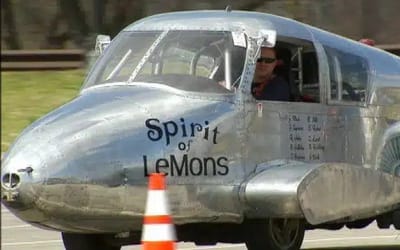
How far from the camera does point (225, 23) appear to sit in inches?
421

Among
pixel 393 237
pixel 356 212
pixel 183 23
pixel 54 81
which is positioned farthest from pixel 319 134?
pixel 54 81

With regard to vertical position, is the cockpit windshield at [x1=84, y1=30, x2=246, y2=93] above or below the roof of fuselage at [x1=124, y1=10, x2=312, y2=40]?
below

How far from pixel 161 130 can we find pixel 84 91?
999 mm

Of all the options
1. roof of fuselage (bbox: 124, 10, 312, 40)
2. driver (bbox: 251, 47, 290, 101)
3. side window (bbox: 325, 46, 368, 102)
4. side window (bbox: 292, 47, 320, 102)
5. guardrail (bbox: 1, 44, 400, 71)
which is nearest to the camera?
roof of fuselage (bbox: 124, 10, 312, 40)

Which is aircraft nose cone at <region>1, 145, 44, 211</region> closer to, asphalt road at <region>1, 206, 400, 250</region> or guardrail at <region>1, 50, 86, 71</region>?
asphalt road at <region>1, 206, 400, 250</region>

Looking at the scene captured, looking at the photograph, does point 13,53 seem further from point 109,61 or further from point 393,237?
point 109,61

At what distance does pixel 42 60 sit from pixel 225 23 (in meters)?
14.7

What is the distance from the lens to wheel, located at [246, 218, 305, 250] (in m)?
10.6

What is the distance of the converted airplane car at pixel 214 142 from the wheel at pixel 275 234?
0.04ft

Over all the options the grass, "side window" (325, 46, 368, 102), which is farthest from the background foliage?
"side window" (325, 46, 368, 102)

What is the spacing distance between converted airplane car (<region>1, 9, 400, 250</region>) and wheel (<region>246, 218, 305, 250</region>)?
0.01 m

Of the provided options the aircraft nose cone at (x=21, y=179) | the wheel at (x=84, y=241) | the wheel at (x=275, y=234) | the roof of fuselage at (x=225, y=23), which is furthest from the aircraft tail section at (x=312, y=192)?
the aircraft nose cone at (x=21, y=179)

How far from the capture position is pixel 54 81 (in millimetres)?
25297

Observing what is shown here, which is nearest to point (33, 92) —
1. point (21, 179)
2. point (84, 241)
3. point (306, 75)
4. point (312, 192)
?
point (306, 75)
